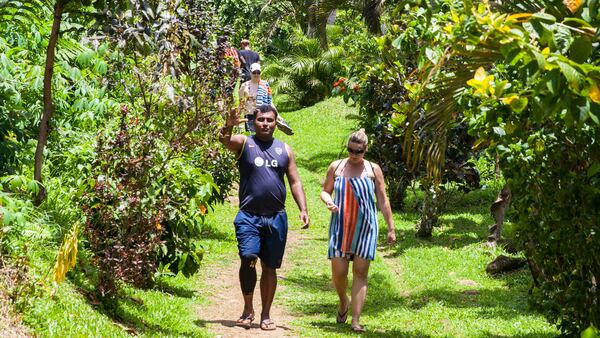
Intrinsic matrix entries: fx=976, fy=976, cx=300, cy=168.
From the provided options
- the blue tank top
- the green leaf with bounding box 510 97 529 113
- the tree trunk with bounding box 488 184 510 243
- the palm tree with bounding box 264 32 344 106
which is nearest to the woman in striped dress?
the blue tank top

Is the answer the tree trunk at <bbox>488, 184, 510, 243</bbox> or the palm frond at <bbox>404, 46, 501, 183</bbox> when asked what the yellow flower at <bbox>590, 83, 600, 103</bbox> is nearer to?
the palm frond at <bbox>404, 46, 501, 183</bbox>

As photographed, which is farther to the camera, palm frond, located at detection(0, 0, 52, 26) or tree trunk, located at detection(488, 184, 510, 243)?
tree trunk, located at detection(488, 184, 510, 243)

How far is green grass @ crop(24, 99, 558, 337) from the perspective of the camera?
714 cm

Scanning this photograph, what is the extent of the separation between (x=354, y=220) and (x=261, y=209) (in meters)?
0.90

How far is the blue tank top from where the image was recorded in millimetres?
8148

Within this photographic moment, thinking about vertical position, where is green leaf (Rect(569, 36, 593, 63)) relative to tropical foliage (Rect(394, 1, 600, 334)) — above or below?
above

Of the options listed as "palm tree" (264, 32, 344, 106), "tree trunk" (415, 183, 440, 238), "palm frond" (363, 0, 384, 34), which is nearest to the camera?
"tree trunk" (415, 183, 440, 238)

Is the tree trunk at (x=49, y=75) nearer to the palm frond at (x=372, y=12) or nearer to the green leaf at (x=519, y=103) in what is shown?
the green leaf at (x=519, y=103)

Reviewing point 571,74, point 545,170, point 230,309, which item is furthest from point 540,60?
point 230,309

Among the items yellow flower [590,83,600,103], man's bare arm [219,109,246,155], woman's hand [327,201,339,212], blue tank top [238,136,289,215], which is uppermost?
yellow flower [590,83,600,103]

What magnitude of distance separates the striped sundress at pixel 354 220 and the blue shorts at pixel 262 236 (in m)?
0.60

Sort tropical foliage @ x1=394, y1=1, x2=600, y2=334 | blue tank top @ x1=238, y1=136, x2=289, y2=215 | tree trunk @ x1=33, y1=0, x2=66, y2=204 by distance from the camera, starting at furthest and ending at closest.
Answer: blue tank top @ x1=238, y1=136, x2=289, y2=215
tree trunk @ x1=33, y1=0, x2=66, y2=204
tropical foliage @ x1=394, y1=1, x2=600, y2=334

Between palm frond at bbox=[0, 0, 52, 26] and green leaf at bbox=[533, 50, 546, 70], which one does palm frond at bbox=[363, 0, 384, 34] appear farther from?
green leaf at bbox=[533, 50, 546, 70]

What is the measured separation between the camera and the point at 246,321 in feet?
27.3
